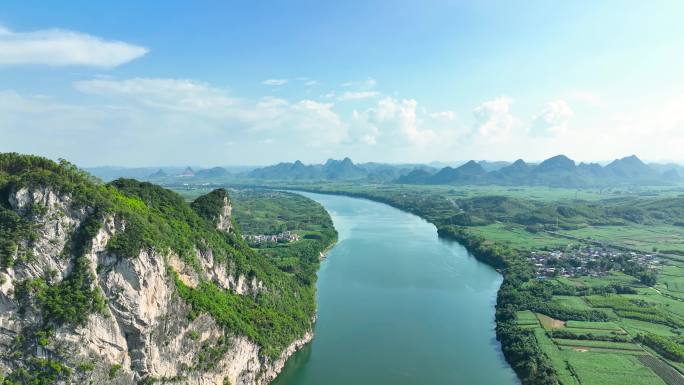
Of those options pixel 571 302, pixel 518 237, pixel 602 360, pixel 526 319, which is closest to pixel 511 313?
pixel 526 319

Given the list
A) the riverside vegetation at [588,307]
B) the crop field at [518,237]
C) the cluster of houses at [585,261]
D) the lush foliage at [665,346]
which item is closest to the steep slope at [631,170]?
the riverside vegetation at [588,307]

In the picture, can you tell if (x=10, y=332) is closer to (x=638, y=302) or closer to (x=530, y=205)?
(x=638, y=302)

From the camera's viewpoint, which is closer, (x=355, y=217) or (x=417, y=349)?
(x=417, y=349)

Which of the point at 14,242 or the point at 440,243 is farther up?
the point at 14,242

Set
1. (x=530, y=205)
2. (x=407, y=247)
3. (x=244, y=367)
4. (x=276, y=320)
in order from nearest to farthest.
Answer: (x=244, y=367)
(x=276, y=320)
(x=407, y=247)
(x=530, y=205)

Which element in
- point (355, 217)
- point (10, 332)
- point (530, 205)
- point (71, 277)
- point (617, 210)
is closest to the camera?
point (10, 332)

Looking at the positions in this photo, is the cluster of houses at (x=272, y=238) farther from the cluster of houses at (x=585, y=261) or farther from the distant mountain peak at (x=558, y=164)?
the distant mountain peak at (x=558, y=164)

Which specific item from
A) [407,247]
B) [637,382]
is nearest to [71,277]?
[637,382]

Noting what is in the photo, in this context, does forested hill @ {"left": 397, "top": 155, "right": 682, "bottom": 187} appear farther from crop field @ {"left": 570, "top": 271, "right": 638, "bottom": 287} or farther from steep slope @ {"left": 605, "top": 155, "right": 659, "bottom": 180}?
crop field @ {"left": 570, "top": 271, "right": 638, "bottom": 287}
